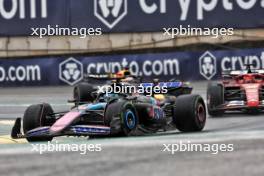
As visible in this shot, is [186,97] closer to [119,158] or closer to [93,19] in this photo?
[119,158]

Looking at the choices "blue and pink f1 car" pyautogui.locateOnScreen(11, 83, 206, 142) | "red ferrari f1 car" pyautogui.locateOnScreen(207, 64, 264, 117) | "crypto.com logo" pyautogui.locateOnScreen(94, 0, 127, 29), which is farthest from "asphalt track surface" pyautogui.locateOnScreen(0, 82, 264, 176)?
"crypto.com logo" pyautogui.locateOnScreen(94, 0, 127, 29)

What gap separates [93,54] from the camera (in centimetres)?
2289

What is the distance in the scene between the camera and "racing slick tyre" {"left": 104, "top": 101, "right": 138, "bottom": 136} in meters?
9.28

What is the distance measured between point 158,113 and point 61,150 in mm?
3892

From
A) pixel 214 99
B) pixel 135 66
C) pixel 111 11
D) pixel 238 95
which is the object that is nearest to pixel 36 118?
pixel 214 99

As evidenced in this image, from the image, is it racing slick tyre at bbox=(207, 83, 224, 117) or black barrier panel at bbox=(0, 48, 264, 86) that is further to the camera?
black barrier panel at bbox=(0, 48, 264, 86)

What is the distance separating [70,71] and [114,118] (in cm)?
1218

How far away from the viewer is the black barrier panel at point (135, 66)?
2058 cm

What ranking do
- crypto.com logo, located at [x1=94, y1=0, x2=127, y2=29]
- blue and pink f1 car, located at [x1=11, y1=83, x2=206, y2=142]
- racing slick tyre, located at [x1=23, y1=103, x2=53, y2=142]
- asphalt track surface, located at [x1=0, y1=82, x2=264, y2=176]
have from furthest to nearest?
crypto.com logo, located at [x1=94, y1=0, x2=127, y2=29]
racing slick tyre, located at [x1=23, y1=103, x2=53, y2=142]
blue and pink f1 car, located at [x1=11, y1=83, x2=206, y2=142]
asphalt track surface, located at [x1=0, y1=82, x2=264, y2=176]

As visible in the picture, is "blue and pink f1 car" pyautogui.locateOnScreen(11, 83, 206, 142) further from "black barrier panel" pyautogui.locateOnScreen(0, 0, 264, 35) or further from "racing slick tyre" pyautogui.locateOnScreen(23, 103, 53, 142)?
"black barrier panel" pyautogui.locateOnScreen(0, 0, 264, 35)

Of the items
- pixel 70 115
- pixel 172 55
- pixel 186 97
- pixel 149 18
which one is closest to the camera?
pixel 70 115

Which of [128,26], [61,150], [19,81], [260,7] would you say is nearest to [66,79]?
[19,81]

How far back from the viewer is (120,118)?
9.31 metres

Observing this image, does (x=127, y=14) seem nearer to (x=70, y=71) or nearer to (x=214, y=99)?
(x=70, y=71)
